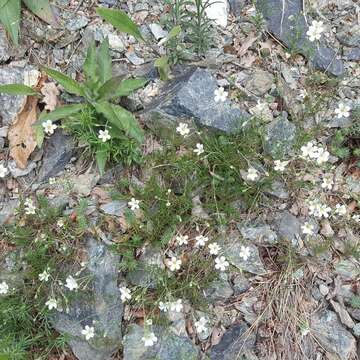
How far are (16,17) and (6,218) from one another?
69.5 inches

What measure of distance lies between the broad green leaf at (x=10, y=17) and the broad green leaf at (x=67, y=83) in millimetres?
650

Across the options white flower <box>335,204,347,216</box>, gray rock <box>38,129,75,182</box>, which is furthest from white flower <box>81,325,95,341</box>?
white flower <box>335,204,347,216</box>

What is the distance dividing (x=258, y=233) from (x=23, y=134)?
222 cm

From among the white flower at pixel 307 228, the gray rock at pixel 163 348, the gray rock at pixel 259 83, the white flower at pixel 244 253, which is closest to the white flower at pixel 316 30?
the gray rock at pixel 259 83

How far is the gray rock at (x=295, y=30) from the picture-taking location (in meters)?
4.75

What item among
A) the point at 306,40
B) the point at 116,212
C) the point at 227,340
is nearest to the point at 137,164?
the point at 116,212

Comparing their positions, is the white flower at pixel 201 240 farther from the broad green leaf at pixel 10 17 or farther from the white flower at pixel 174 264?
the broad green leaf at pixel 10 17

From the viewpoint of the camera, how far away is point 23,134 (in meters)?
4.58

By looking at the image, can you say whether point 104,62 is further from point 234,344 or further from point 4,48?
point 234,344

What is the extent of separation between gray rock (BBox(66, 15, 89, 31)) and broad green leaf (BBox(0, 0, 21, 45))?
0.49 metres

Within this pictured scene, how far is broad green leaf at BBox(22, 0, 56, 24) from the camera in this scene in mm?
4730

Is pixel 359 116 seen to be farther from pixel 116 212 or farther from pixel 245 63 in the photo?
pixel 116 212

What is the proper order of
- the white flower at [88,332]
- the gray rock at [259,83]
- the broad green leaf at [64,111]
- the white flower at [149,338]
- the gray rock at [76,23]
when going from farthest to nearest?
the gray rock at [76,23], the gray rock at [259,83], the broad green leaf at [64,111], the white flower at [88,332], the white flower at [149,338]

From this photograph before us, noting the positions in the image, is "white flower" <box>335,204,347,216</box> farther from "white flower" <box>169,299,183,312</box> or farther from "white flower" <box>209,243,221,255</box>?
"white flower" <box>169,299,183,312</box>
